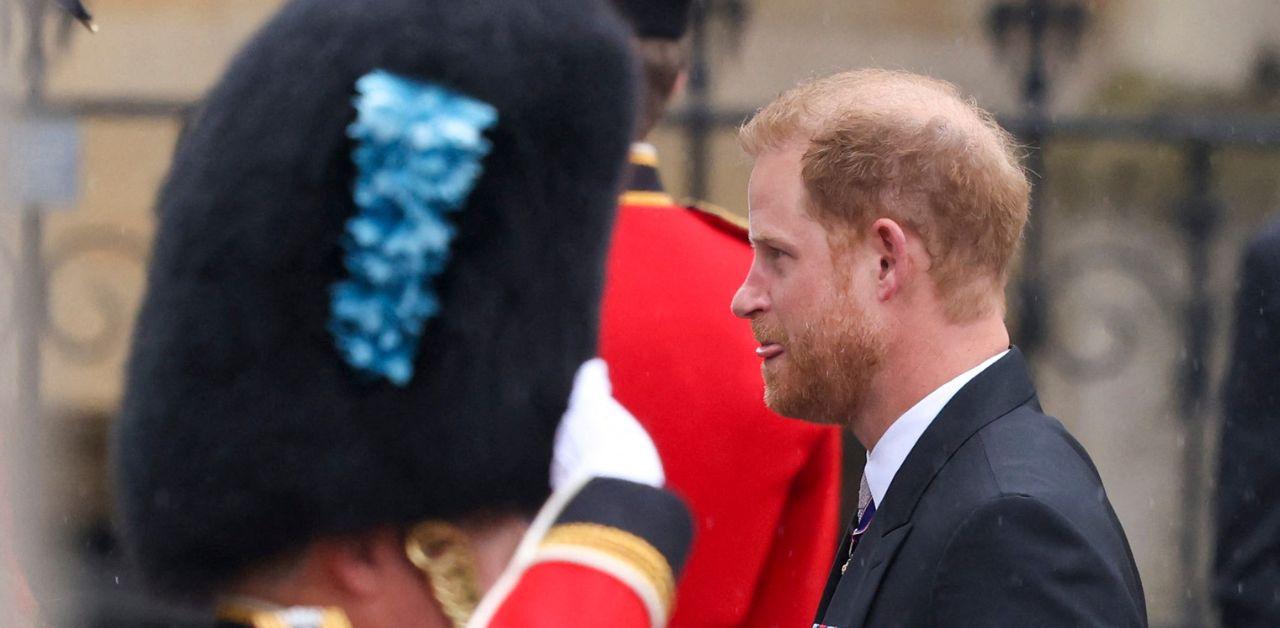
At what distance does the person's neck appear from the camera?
2.30m

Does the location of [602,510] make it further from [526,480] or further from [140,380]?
[140,380]

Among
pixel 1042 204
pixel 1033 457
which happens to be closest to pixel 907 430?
pixel 1033 457

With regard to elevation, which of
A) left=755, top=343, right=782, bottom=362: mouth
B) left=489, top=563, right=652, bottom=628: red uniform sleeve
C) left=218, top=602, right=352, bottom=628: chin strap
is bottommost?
left=755, top=343, right=782, bottom=362: mouth

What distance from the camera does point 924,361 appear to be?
7.56ft

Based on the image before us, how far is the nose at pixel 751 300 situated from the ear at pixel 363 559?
0.79 metres

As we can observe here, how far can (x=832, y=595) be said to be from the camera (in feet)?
7.78

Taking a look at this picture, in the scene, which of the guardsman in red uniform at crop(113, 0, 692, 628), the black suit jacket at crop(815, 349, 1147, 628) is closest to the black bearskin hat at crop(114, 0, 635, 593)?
the guardsman in red uniform at crop(113, 0, 692, 628)

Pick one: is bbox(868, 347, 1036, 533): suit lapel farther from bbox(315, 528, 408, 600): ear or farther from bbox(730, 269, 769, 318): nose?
bbox(315, 528, 408, 600): ear

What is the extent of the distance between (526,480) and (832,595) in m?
0.74

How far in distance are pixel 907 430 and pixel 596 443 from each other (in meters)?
0.67

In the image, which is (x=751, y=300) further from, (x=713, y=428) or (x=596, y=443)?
(x=596, y=443)

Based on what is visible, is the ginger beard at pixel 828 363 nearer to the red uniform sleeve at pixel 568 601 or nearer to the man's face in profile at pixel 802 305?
the man's face in profile at pixel 802 305

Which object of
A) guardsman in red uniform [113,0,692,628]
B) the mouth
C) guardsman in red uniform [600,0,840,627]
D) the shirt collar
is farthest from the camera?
guardsman in red uniform [600,0,840,627]

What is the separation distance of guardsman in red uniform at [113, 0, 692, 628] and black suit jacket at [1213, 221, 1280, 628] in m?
1.40
